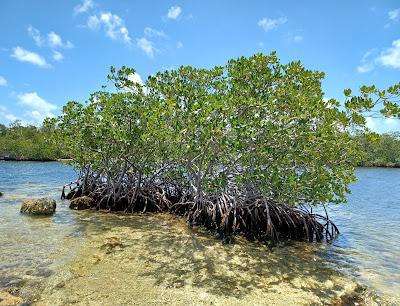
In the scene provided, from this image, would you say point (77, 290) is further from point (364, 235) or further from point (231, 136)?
point (364, 235)

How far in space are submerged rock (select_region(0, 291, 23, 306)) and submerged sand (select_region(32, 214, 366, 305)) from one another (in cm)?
37

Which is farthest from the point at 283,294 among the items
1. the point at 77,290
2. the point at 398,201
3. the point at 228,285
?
the point at 398,201

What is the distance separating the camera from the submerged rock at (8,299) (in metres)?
5.89

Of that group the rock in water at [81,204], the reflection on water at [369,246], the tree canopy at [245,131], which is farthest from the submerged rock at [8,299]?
the rock in water at [81,204]

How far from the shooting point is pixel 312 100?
8898 millimetres

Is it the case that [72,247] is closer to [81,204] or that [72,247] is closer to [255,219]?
[255,219]

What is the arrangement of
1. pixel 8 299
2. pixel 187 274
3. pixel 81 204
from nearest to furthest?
pixel 8 299, pixel 187 274, pixel 81 204

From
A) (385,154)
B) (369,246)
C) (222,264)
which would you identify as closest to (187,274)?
(222,264)

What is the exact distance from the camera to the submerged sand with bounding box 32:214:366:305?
653cm

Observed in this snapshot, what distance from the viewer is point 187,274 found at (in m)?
7.69

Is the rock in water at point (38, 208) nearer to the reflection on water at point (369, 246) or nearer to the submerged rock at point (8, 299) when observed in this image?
the submerged rock at point (8, 299)

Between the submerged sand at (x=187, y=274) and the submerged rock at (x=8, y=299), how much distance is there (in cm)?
37

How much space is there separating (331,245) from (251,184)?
3.31 metres

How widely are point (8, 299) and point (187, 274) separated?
349cm
